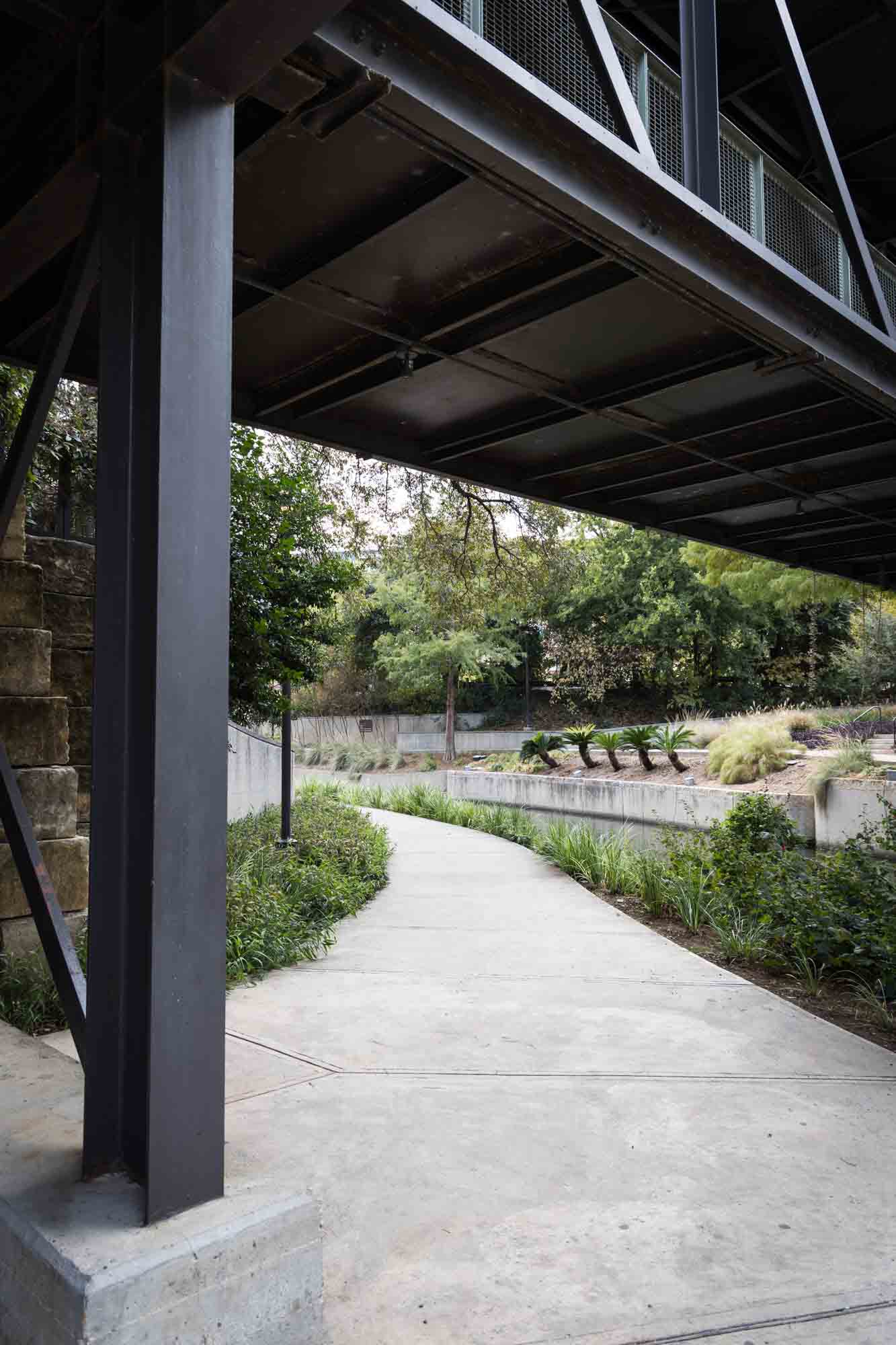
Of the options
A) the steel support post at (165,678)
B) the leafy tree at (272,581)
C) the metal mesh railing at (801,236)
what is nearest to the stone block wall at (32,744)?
the leafy tree at (272,581)

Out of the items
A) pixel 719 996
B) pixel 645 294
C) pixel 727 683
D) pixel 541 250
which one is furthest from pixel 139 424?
pixel 727 683

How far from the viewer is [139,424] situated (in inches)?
96.7

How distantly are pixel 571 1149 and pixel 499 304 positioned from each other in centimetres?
402

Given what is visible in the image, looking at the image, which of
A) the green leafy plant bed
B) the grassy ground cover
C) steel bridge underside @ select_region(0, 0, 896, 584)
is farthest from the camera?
the grassy ground cover

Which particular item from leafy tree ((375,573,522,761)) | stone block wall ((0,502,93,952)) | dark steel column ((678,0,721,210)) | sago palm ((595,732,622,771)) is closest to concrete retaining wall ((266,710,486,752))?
leafy tree ((375,573,522,761))

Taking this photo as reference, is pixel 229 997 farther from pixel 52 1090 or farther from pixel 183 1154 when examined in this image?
pixel 183 1154

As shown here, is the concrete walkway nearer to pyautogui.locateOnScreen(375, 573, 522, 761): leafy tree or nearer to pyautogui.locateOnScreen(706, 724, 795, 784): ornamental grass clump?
pyautogui.locateOnScreen(706, 724, 795, 784): ornamental grass clump

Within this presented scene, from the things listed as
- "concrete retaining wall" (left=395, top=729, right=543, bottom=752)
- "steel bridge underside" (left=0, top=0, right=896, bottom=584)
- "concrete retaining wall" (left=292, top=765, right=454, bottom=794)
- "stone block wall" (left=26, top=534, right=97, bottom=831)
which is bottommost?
"concrete retaining wall" (left=292, top=765, right=454, bottom=794)

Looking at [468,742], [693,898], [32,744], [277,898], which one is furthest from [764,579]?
[32,744]

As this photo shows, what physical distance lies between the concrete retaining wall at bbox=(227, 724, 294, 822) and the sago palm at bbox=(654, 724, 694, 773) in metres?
7.56

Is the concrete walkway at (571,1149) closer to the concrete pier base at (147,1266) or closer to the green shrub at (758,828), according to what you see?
the concrete pier base at (147,1266)

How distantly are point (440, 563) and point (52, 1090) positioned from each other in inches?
583

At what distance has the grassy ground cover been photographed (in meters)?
6.02

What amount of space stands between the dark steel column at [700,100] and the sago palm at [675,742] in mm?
14687
